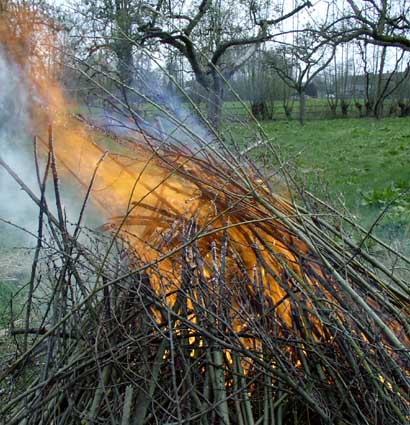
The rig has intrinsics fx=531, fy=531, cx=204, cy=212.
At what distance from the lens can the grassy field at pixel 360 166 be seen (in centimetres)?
345

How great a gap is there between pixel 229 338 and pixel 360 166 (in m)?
10.0

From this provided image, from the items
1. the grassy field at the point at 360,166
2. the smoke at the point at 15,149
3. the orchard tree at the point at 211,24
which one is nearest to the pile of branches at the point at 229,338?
the grassy field at the point at 360,166

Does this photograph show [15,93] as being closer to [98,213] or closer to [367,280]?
[98,213]

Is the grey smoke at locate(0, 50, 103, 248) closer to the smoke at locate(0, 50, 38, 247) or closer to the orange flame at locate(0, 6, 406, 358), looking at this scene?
the smoke at locate(0, 50, 38, 247)

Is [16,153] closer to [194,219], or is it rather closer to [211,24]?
[194,219]

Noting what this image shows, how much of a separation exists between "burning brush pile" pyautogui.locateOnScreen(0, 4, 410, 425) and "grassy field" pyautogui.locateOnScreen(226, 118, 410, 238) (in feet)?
1.47

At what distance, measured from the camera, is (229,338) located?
73.9 inches

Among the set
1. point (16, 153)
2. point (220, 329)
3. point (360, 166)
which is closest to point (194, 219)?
point (220, 329)

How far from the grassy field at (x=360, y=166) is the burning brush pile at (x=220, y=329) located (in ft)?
1.47

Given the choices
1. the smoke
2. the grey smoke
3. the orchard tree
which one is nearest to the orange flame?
the grey smoke

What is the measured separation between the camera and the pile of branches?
184cm

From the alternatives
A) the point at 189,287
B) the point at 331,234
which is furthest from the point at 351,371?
the point at 331,234

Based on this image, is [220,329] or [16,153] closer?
[220,329]

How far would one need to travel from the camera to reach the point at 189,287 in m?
2.04
